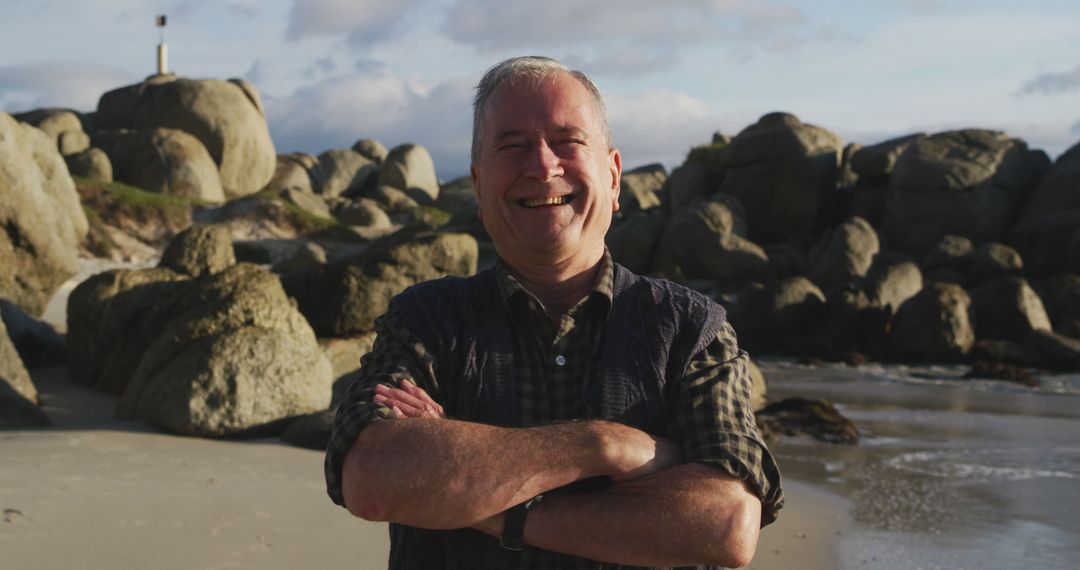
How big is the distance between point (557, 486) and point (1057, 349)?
18549mm

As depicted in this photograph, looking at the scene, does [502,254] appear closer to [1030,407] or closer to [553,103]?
[553,103]

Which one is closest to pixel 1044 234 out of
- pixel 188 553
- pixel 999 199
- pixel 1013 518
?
pixel 999 199

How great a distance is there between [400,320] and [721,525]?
0.79 meters

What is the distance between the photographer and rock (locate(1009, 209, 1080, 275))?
83.5ft

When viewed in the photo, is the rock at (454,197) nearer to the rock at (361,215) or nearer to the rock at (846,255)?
the rock at (361,215)

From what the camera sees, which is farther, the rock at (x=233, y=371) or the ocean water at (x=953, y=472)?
the rock at (x=233, y=371)

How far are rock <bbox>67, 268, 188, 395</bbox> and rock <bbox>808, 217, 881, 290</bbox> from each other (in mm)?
17833

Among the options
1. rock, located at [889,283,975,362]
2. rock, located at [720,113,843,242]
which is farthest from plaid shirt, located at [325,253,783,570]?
rock, located at [720,113,843,242]

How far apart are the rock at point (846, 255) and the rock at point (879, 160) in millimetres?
3827

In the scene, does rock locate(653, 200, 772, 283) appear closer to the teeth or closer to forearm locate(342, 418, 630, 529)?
the teeth

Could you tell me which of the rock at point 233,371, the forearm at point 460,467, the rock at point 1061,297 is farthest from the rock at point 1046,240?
the forearm at point 460,467

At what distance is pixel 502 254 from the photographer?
2.69 metres

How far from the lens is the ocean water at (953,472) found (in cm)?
669

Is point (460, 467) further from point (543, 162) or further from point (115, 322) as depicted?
point (115, 322)
